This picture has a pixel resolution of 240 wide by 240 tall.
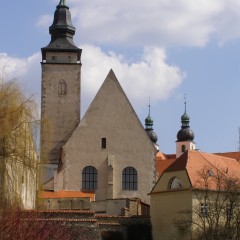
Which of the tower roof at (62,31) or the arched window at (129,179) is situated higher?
the tower roof at (62,31)

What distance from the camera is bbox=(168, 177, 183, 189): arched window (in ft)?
138

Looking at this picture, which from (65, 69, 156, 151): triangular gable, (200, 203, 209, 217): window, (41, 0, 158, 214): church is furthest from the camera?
(65, 69, 156, 151): triangular gable

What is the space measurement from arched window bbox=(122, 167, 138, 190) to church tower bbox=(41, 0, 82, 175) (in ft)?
22.7

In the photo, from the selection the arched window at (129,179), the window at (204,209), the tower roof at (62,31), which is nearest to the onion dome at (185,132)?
the tower roof at (62,31)

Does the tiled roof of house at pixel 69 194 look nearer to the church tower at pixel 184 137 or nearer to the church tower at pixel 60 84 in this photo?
the church tower at pixel 60 84

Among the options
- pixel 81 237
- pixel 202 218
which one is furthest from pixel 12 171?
pixel 202 218

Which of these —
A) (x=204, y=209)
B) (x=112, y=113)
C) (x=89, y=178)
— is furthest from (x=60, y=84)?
(x=204, y=209)

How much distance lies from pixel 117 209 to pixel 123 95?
36.7ft

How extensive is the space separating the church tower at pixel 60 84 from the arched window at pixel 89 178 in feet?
15.9

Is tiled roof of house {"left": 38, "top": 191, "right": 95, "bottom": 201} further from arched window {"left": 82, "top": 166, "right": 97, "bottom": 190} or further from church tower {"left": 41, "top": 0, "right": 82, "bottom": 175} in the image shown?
church tower {"left": 41, "top": 0, "right": 82, "bottom": 175}

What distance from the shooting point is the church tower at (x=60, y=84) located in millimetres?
57594

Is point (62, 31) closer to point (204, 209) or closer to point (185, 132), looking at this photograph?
point (204, 209)

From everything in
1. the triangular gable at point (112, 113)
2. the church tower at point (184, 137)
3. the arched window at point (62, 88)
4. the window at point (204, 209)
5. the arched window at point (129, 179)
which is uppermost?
the church tower at point (184, 137)

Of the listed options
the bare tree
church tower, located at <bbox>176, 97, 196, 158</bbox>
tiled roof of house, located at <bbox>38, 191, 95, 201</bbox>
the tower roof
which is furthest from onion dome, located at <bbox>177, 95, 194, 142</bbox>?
the bare tree
